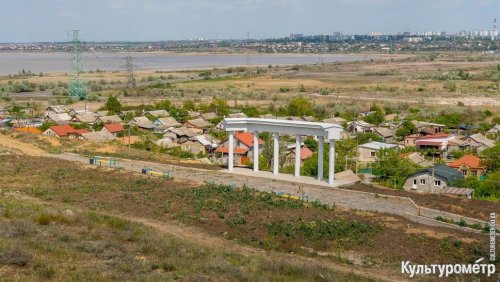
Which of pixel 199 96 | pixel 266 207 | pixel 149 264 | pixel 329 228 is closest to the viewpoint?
pixel 149 264

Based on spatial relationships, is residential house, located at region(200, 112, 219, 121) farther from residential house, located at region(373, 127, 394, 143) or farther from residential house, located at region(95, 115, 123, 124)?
residential house, located at region(373, 127, 394, 143)

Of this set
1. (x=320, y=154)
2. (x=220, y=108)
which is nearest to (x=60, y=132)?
(x=220, y=108)

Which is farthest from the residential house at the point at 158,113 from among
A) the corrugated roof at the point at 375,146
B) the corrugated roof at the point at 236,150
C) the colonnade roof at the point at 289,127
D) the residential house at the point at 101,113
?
the colonnade roof at the point at 289,127

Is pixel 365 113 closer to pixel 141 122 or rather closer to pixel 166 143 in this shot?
pixel 141 122

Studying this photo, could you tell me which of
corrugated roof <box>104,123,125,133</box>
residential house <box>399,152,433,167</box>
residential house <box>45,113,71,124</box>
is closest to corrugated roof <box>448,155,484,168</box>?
residential house <box>399,152,433,167</box>

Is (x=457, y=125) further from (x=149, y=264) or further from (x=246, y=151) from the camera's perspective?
(x=149, y=264)

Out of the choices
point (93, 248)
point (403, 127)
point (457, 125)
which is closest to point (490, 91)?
point (457, 125)
